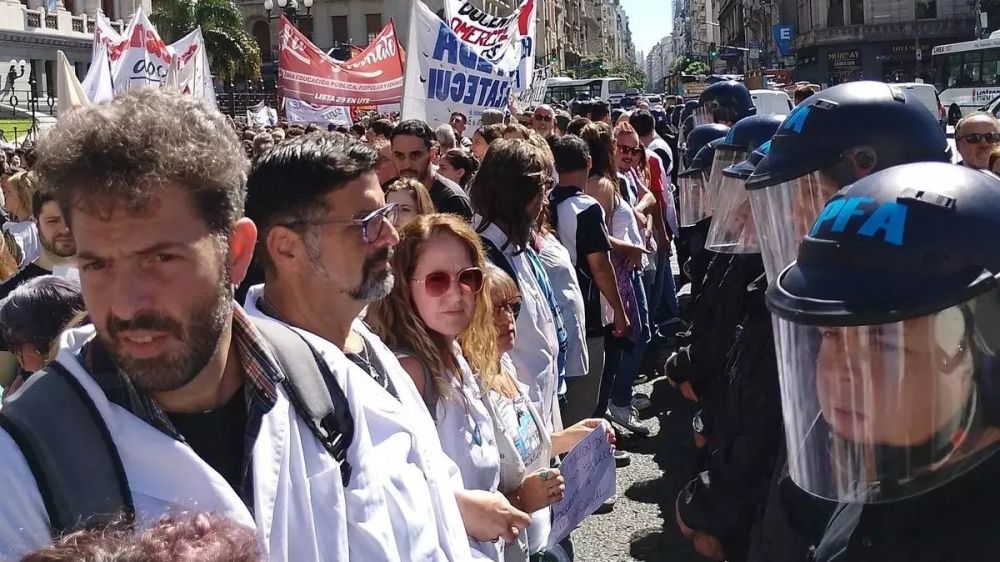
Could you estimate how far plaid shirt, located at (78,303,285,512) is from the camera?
Answer: 1540 millimetres

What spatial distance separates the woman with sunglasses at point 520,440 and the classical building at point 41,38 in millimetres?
44693

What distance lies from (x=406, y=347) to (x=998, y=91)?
36.6 meters

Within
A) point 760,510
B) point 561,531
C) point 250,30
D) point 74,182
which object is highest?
point 250,30

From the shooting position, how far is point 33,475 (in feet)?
4.51

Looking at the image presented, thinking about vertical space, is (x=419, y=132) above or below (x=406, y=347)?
above

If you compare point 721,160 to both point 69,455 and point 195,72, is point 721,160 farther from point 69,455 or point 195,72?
point 195,72

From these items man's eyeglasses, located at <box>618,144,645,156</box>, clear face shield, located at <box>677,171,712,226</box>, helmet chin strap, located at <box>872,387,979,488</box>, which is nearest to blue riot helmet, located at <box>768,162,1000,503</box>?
helmet chin strap, located at <box>872,387,979,488</box>

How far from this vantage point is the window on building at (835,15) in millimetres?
72000

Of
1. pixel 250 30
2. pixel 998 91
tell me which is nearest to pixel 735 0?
pixel 250 30

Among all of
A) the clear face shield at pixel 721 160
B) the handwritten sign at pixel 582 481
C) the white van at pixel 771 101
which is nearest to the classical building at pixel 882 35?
the white van at pixel 771 101

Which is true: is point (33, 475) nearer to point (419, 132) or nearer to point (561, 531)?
point (561, 531)

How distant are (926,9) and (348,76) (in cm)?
6360

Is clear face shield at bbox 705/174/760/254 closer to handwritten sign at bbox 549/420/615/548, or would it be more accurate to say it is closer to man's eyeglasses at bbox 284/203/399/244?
handwritten sign at bbox 549/420/615/548

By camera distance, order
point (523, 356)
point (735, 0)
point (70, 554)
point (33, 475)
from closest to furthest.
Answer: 1. point (70, 554)
2. point (33, 475)
3. point (523, 356)
4. point (735, 0)
